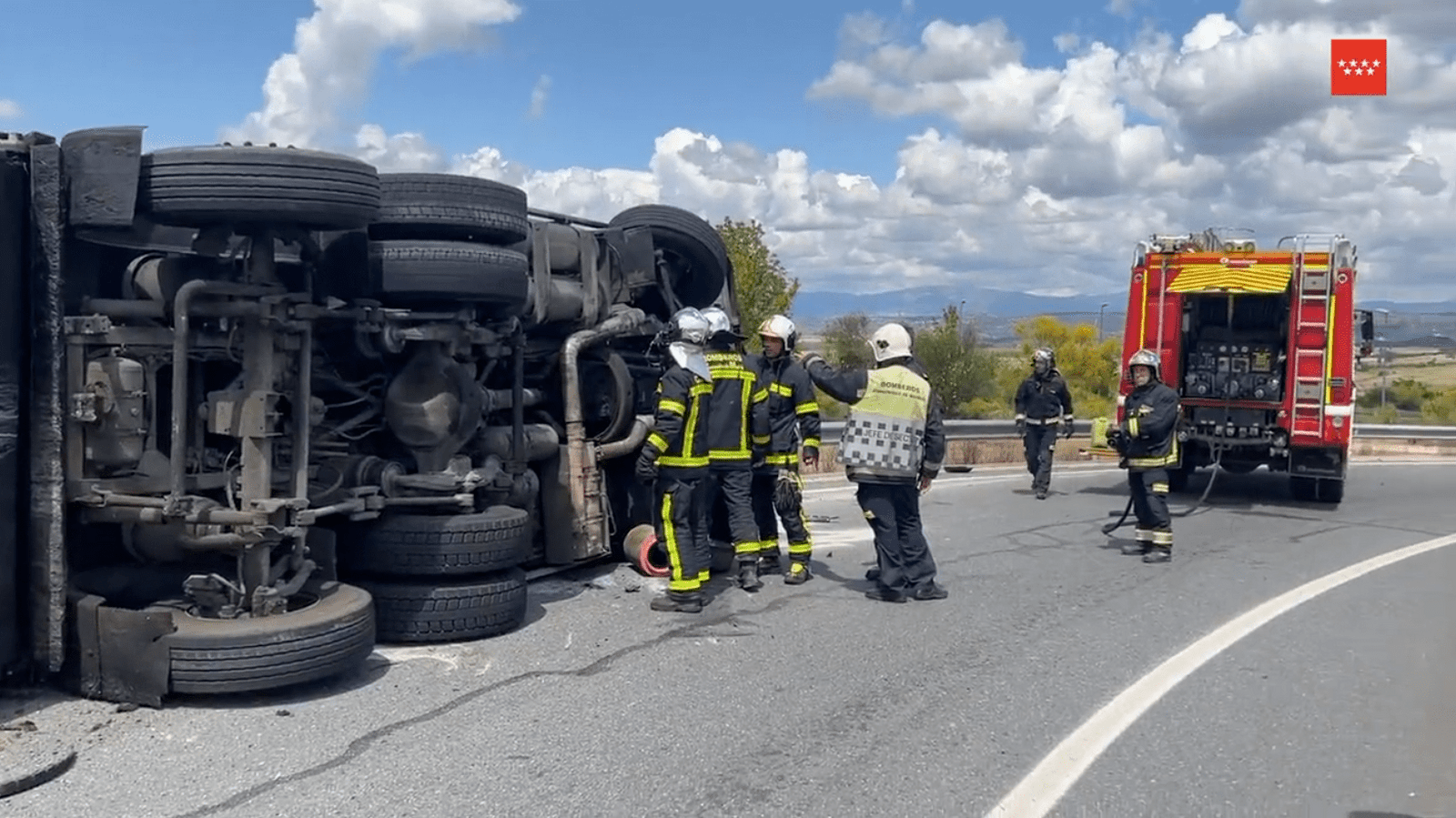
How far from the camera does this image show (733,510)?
838cm

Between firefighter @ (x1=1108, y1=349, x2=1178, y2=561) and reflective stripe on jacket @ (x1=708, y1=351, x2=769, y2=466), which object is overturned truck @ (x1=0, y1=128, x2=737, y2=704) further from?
firefighter @ (x1=1108, y1=349, x2=1178, y2=561)

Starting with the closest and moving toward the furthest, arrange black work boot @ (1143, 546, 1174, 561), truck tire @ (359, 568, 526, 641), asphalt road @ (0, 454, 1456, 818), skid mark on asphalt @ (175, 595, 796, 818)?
1. skid mark on asphalt @ (175, 595, 796, 818)
2. asphalt road @ (0, 454, 1456, 818)
3. truck tire @ (359, 568, 526, 641)
4. black work boot @ (1143, 546, 1174, 561)

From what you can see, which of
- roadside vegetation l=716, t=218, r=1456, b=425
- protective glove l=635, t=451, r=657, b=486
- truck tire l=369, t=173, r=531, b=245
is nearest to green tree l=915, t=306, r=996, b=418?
roadside vegetation l=716, t=218, r=1456, b=425

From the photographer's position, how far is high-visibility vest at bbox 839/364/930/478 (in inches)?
328

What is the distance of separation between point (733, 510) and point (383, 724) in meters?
3.38

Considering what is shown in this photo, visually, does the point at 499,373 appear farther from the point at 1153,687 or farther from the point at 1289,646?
the point at 1289,646

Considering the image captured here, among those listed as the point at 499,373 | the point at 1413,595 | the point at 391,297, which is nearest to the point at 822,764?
the point at 391,297

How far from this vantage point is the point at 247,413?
586 cm

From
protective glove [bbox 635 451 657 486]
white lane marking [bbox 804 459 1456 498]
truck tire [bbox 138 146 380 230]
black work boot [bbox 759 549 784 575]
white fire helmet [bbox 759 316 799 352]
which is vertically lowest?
white lane marking [bbox 804 459 1456 498]

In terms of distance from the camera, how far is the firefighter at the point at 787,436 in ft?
28.6

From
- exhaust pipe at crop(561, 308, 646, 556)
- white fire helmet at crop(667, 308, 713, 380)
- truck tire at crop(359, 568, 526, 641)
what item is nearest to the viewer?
truck tire at crop(359, 568, 526, 641)

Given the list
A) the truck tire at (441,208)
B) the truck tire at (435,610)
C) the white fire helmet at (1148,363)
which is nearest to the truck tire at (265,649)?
the truck tire at (435,610)

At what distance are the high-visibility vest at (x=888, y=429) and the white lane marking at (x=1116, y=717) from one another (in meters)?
2.03

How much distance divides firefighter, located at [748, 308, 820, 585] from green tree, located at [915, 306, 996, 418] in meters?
21.3
